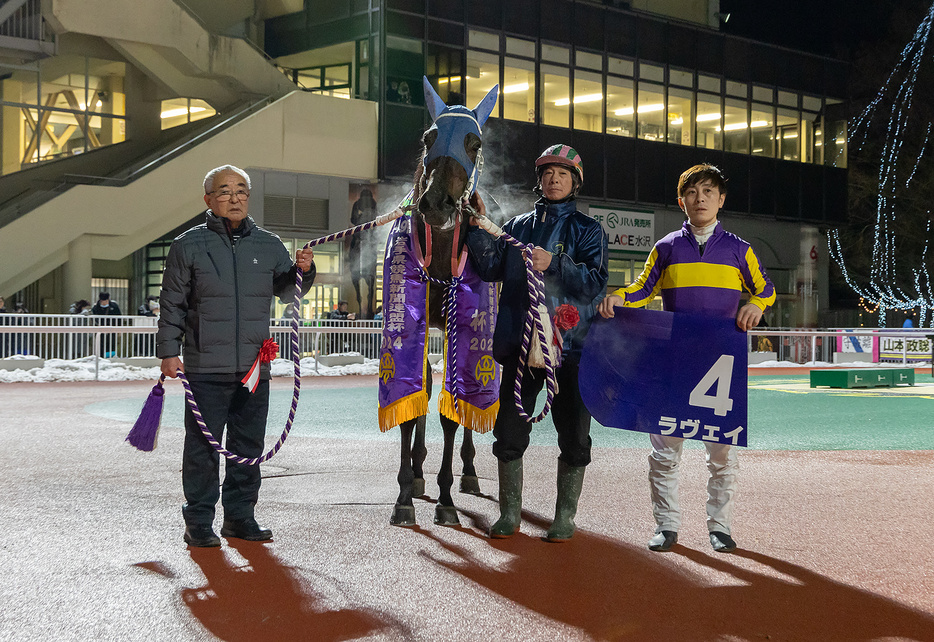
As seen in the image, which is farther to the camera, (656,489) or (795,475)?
(795,475)

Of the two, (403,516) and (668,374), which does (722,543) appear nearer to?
(668,374)

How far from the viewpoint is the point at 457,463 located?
7.97 metres

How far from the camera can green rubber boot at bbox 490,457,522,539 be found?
17.0 ft

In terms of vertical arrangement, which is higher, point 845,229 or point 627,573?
point 845,229

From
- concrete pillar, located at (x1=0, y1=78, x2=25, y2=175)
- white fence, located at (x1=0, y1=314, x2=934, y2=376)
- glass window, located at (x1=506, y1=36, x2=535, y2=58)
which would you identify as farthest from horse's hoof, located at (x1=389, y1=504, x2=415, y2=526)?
concrete pillar, located at (x1=0, y1=78, x2=25, y2=175)

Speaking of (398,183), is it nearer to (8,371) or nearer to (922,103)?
(8,371)

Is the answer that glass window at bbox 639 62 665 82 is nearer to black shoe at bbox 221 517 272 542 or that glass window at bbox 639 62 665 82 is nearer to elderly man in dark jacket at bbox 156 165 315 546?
elderly man in dark jacket at bbox 156 165 315 546

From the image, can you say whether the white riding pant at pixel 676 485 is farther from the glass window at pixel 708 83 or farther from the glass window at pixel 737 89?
the glass window at pixel 737 89

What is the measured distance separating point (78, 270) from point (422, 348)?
21.1 m

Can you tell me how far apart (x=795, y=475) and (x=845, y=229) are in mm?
35384

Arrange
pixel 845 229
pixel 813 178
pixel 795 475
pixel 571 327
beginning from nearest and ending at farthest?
pixel 571 327, pixel 795 475, pixel 813 178, pixel 845 229

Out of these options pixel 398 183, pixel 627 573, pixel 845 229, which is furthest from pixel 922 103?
pixel 627 573

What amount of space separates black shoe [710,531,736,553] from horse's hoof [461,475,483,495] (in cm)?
209

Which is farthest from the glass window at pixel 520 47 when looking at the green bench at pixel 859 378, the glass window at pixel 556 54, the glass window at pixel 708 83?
the green bench at pixel 859 378
